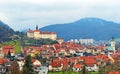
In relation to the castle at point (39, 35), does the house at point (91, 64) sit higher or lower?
lower

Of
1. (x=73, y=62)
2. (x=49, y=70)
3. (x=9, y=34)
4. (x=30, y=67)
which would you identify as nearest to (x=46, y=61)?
(x=73, y=62)

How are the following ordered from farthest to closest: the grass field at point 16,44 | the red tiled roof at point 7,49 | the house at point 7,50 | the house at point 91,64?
the grass field at point 16,44, the house at point 7,50, the red tiled roof at point 7,49, the house at point 91,64

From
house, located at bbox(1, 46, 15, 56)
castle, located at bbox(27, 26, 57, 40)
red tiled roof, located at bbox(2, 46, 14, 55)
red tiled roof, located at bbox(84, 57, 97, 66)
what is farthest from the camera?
castle, located at bbox(27, 26, 57, 40)

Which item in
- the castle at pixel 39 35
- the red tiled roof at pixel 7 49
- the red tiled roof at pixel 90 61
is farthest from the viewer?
the castle at pixel 39 35

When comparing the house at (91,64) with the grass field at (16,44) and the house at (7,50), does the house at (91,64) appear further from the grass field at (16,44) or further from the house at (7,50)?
the grass field at (16,44)

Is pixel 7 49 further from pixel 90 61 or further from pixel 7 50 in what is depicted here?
pixel 90 61

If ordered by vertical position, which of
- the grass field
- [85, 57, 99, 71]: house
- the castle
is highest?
the castle

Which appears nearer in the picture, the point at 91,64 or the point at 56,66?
the point at 56,66

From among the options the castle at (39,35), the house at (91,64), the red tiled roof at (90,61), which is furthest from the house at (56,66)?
the castle at (39,35)

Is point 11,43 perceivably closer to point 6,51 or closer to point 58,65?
point 6,51

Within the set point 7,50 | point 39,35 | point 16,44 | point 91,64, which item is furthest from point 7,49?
point 39,35

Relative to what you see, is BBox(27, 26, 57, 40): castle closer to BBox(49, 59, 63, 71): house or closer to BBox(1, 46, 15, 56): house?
BBox(1, 46, 15, 56): house

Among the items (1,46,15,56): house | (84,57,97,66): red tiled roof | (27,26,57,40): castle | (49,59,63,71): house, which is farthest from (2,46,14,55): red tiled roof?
(27,26,57,40): castle

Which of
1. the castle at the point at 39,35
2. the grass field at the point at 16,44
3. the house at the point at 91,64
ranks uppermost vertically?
the castle at the point at 39,35
